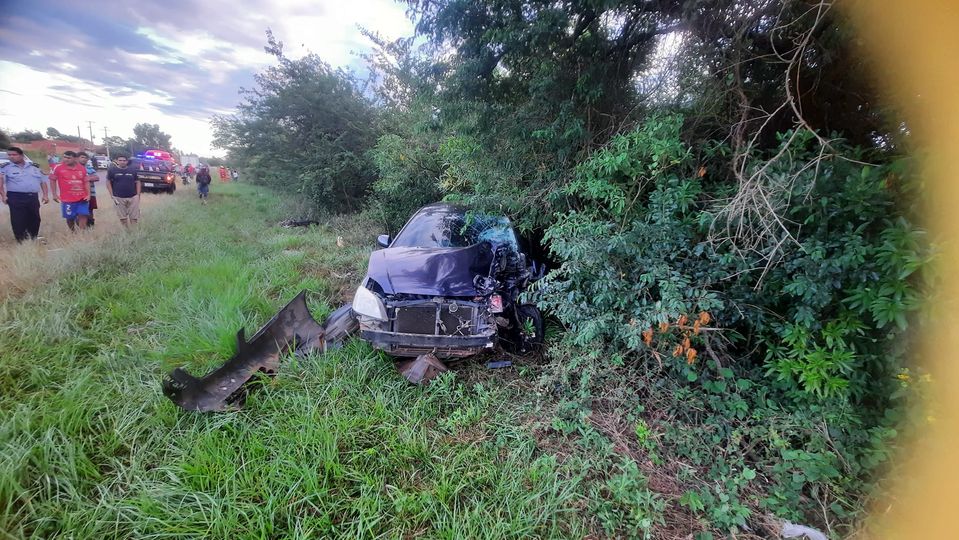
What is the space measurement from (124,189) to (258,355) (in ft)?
21.2

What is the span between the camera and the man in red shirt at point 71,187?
551 centimetres

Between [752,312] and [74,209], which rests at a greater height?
[74,209]

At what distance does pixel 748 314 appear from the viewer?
2.27 m

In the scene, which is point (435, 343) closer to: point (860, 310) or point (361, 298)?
point (361, 298)

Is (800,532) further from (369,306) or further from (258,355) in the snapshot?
(258,355)

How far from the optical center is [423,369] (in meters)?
2.77

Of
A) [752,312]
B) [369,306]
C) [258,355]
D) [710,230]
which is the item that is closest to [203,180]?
[258,355]

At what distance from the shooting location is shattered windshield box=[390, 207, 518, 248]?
388cm

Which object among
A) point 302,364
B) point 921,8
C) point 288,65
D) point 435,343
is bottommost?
point 302,364

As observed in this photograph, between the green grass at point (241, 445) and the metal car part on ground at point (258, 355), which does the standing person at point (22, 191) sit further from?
the metal car part on ground at point (258, 355)

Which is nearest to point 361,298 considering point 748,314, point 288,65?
point 748,314

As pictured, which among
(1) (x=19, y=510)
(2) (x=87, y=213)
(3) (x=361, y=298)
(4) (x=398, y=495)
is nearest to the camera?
(1) (x=19, y=510)

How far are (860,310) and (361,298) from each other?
10.7 feet

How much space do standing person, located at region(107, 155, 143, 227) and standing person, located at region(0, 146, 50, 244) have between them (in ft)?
4.05
